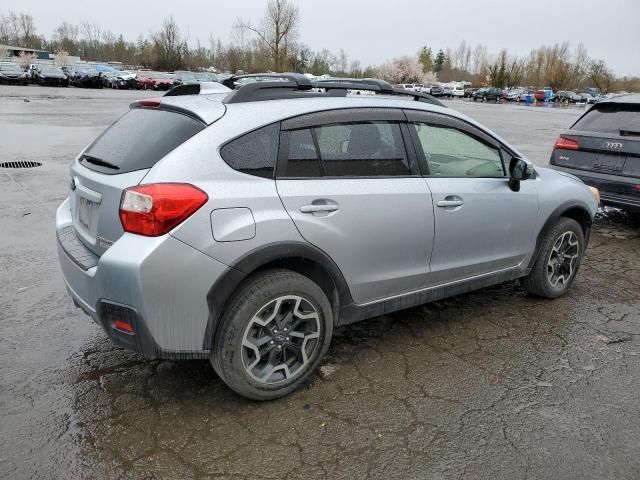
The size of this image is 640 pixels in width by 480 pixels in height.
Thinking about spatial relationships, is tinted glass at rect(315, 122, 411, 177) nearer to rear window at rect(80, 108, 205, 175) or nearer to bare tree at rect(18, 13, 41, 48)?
rear window at rect(80, 108, 205, 175)

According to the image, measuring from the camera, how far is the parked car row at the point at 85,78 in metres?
41.1

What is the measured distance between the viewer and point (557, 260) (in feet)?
14.8

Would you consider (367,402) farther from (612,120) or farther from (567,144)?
(612,120)

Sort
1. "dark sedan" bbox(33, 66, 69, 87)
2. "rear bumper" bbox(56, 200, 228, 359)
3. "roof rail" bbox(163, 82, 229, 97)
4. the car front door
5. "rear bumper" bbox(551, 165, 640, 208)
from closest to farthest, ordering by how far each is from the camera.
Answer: "rear bumper" bbox(56, 200, 228, 359), "roof rail" bbox(163, 82, 229, 97), the car front door, "rear bumper" bbox(551, 165, 640, 208), "dark sedan" bbox(33, 66, 69, 87)

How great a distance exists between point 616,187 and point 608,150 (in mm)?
469

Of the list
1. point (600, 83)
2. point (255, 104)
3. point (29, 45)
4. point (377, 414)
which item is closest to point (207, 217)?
point (255, 104)

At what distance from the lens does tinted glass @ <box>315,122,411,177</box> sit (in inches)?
122

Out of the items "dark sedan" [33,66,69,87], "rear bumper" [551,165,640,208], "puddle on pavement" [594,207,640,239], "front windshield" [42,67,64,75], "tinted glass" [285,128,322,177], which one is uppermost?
"front windshield" [42,67,64,75]

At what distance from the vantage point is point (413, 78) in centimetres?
10344

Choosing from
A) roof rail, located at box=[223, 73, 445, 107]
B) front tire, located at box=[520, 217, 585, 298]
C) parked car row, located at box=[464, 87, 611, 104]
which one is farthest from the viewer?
parked car row, located at box=[464, 87, 611, 104]

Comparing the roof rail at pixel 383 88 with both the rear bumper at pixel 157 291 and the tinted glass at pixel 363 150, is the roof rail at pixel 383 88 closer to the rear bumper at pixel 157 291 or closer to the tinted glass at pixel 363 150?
the tinted glass at pixel 363 150

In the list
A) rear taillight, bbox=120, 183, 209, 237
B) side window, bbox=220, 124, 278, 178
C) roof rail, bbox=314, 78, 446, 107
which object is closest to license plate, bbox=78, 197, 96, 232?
rear taillight, bbox=120, 183, 209, 237

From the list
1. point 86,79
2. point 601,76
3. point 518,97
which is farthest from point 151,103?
point 601,76

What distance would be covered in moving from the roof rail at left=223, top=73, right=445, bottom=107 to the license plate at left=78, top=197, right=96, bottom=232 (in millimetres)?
970
